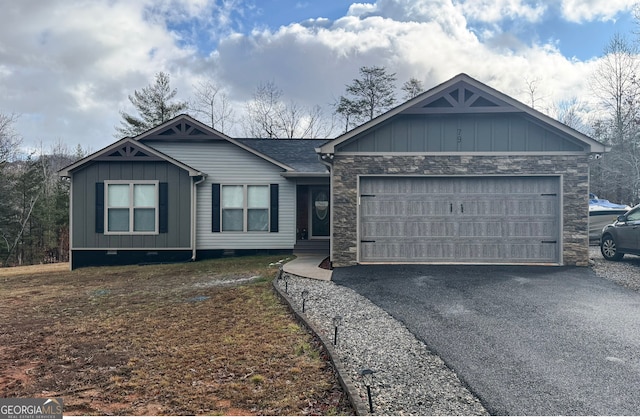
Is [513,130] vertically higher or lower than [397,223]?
higher

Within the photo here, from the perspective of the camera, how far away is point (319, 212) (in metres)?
14.0

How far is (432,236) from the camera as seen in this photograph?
9.80 m

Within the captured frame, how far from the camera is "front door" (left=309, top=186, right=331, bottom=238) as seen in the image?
14.0 m

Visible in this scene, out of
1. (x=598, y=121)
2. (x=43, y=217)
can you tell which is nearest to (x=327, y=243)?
(x=43, y=217)

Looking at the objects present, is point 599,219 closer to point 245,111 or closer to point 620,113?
point 620,113

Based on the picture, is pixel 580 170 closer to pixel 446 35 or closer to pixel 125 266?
pixel 446 35

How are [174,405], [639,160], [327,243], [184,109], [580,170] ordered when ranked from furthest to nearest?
1. [184,109]
2. [639,160]
3. [327,243]
4. [580,170]
5. [174,405]

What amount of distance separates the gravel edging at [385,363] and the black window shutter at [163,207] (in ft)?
24.5

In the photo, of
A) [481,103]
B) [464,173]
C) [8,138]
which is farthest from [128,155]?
[8,138]

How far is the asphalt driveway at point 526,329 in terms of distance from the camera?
11.1 feet

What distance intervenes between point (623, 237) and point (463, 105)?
18.1 ft

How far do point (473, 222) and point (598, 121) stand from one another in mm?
23904

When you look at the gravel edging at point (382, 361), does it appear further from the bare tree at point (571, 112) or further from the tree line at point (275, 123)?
the bare tree at point (571, 112)

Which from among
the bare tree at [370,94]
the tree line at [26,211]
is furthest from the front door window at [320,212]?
the tree line at [26,211]
